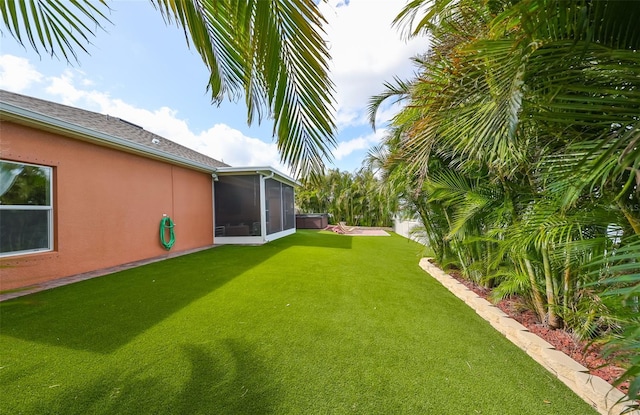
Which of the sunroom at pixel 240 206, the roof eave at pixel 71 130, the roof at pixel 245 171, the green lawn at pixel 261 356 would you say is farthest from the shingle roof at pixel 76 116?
the green lawn at pixel 261 356

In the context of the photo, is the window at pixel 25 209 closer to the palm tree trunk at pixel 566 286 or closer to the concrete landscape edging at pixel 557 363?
the concrete landscape edging at pixel 557 363

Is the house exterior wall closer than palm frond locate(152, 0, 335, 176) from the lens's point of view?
No

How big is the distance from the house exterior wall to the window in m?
0.12

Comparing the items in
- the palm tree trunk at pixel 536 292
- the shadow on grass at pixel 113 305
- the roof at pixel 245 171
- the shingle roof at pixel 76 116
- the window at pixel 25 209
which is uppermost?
the shingle roof at pixel 76 116

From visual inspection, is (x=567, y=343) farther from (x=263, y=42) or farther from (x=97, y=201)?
(x=97, y=201)

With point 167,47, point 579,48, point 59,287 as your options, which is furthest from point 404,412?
point 59,287

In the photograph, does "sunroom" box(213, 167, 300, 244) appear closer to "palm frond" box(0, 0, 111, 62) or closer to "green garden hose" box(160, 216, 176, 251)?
"green garden hose" box(160, 216, 176, 251)

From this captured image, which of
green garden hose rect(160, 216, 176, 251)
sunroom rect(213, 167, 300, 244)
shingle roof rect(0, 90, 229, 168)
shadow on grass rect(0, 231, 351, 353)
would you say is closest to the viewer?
shadow on grass rect(0, 231, 351, 353)

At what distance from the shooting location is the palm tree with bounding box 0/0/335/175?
1114mm

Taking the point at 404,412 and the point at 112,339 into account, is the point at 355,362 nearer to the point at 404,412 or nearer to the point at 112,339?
the point at 404,412

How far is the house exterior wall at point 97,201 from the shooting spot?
4.40m

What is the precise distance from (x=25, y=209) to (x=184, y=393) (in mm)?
4952

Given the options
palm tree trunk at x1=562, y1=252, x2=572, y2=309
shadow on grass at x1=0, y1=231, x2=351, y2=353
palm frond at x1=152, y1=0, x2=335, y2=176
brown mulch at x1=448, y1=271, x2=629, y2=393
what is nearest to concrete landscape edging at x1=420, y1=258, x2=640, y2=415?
brown mulch at x1=448, y1=271, x2=629, y2=393

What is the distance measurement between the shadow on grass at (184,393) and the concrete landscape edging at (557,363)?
2.02 meters
